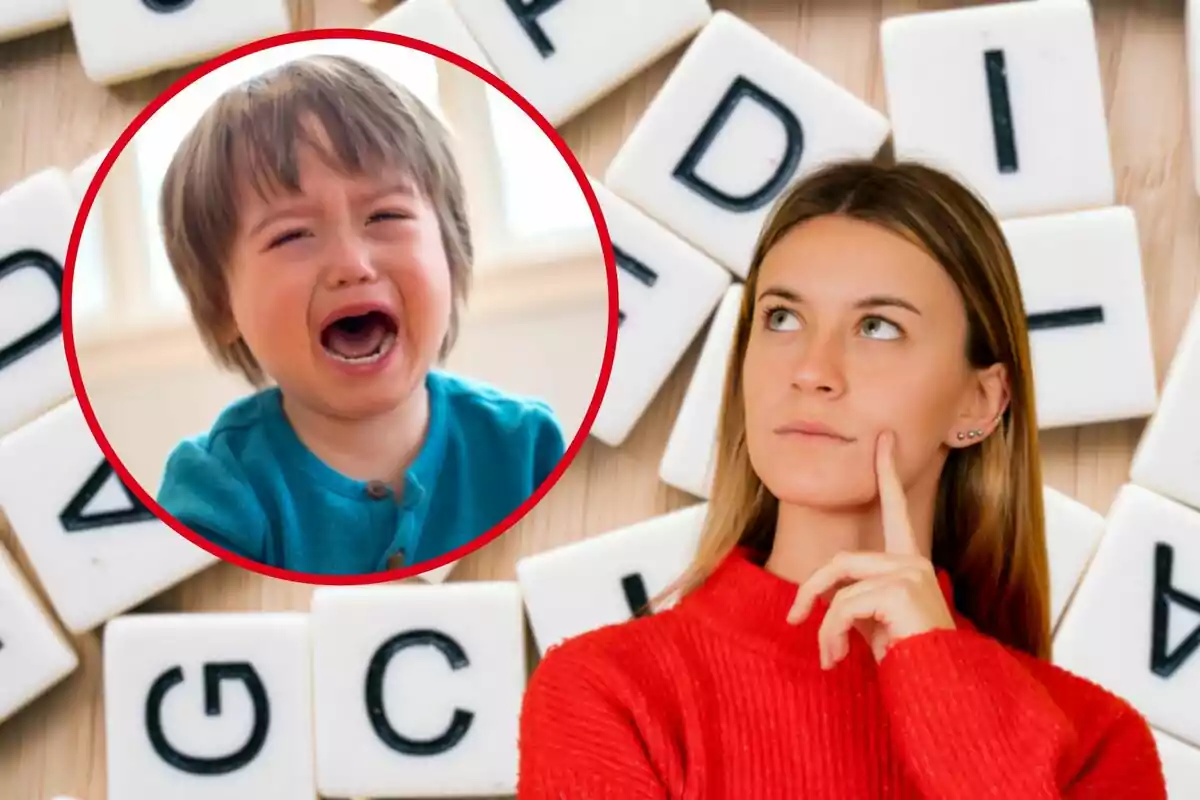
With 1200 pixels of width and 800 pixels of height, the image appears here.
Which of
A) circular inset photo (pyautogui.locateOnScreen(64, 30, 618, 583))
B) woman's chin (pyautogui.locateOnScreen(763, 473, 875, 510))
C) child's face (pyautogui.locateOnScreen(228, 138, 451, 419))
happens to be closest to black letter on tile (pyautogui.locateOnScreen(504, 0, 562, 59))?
circular inset photo (pyautogui.locateOnScreen(64, 30, 618, 583))

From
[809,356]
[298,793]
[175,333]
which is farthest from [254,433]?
[298,793]

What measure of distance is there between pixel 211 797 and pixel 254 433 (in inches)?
14.7

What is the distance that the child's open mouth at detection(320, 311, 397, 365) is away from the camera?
0.51 meters

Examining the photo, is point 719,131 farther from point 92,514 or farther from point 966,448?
point 92,514

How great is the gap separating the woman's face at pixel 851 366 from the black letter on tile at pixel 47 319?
1.72 feet

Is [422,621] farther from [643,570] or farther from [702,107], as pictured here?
[702,107]

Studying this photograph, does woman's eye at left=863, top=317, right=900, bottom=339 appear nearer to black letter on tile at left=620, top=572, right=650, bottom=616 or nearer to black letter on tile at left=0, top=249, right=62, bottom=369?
black letter on tile at left=620, top=572, right=650, bottom=616

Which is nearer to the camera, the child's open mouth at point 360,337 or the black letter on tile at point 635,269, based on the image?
the child's open mouth at point 360,337

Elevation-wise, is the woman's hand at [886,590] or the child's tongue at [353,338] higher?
the child's tongue at [353,338]

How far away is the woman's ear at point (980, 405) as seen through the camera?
21.2 inches

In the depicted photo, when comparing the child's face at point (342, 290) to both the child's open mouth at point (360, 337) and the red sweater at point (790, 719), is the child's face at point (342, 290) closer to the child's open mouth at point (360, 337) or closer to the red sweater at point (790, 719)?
the child's open mouth at point (360, 337)

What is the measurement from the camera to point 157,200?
21.7 inches

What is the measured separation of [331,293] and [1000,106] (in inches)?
18.0

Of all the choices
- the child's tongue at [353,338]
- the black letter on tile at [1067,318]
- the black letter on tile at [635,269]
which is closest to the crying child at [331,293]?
the child's tongue at [353,338]
